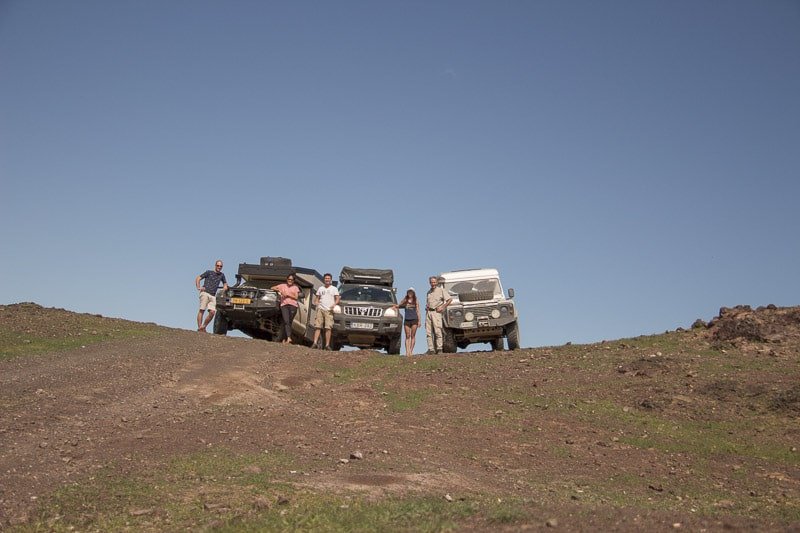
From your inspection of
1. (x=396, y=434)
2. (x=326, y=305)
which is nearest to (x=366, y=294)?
(x=326, y=305)

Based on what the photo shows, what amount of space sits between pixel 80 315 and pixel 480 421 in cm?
1393

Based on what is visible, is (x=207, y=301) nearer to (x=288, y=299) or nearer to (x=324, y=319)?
(x=288, y=299)

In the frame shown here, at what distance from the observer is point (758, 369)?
16.4m

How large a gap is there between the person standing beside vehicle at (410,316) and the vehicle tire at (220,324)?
5.21m

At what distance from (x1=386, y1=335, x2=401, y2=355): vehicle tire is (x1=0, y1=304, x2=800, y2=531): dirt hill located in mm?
1898

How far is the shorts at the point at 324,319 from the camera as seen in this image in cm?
2073

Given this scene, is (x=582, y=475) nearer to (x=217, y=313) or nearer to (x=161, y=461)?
(x=161, y=461)

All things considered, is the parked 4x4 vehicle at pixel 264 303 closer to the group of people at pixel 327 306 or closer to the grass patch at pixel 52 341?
the group of people at pixel 327 306

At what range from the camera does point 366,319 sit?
818 inches

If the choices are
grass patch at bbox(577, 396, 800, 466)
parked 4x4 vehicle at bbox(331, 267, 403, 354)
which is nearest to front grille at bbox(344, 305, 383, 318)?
parked 4x4 vehicle at bbox(331, 267, 403, 354)

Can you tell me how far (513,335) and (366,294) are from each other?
4006mm

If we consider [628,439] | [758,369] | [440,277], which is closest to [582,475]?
[628,439]

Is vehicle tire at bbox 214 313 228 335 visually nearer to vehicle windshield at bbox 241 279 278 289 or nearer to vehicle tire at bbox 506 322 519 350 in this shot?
vehicle windshield at bbox 241 279 278 289

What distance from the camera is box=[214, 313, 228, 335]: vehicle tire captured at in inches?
906
